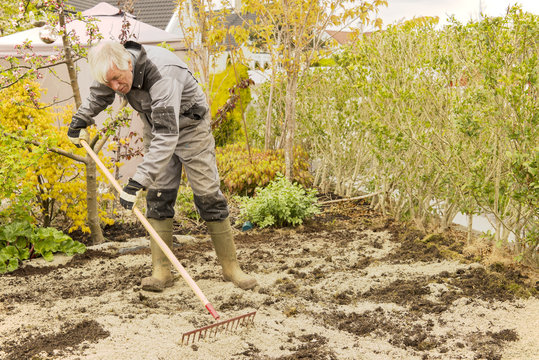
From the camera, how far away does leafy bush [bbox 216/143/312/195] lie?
723 centimetres

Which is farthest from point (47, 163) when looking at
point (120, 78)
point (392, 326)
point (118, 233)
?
point (392, 326)

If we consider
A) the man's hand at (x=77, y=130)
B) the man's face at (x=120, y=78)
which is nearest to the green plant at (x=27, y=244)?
the man's hand at (x=77, y=130)

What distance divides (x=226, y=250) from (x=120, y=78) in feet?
4.95

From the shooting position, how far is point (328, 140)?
25.1ft

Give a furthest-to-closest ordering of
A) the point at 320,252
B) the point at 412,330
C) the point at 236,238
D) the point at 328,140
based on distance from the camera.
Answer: the point at 328,140, the point at 236,238, the point at 320,252, the point at 412,330

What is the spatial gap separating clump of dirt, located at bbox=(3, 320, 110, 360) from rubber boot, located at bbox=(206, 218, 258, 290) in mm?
1158

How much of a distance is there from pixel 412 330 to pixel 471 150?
1.98 meters

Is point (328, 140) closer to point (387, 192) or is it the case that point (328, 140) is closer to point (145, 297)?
point (387, 192)

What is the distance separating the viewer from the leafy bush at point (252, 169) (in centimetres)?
723

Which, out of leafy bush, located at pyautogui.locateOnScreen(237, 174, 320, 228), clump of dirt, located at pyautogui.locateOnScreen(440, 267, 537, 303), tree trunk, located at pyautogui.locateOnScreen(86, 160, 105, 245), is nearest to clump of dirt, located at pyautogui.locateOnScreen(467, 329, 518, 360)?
clump of dirt, located at pyautogui.locateOnScreen(440, 267, 537, 303)

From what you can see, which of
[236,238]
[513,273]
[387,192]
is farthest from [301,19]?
[513,273]

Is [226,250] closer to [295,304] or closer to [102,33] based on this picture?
[295,304]

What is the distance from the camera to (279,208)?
19.1 feet

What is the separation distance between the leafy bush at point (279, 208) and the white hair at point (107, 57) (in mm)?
2778
